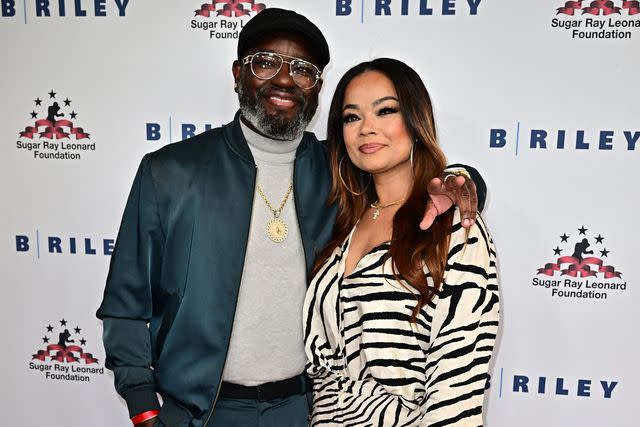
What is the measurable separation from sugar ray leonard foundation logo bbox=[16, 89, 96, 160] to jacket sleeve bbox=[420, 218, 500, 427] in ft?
6.07

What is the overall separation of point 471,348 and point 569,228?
3.90 ft

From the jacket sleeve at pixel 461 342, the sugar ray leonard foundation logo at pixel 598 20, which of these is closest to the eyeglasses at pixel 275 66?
the jacket sleeve at pixel 461 342

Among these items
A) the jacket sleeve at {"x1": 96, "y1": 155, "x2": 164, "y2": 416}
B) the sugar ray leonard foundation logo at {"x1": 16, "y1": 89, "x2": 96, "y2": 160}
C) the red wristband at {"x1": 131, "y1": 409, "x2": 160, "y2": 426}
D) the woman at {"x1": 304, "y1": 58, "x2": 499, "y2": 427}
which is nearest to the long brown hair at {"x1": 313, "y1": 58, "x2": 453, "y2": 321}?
the woman at {"x1": 304, "y1": 58, "x2": 499, "y2": 427}

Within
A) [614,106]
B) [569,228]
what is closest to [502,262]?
[569,228]

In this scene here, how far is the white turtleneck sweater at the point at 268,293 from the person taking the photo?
1.65m

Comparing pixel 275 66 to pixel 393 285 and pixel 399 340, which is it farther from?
pixel 399 340

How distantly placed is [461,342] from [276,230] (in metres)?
0.62

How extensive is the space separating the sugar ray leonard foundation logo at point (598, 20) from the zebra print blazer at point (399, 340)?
1190 mm

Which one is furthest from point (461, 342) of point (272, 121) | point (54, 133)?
point (54, 133)

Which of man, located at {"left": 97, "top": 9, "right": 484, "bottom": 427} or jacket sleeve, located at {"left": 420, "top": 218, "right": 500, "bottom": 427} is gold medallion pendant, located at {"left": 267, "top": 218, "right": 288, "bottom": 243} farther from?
jacket sleeve, located at {"left": 420, "top": 218, "right": 500, "bottom": 427}

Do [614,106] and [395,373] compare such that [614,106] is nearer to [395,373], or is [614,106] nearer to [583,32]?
[583,32]

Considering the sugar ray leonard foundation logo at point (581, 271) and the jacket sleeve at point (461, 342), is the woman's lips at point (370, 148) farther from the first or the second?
the sugar ray leonard foundation logo at point (581, 271)

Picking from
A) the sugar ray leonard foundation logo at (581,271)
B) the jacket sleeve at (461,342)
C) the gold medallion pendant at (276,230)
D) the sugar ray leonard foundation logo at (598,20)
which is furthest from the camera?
the sugar ray leonard foundation logo at (581,271)

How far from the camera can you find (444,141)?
2387 mm
